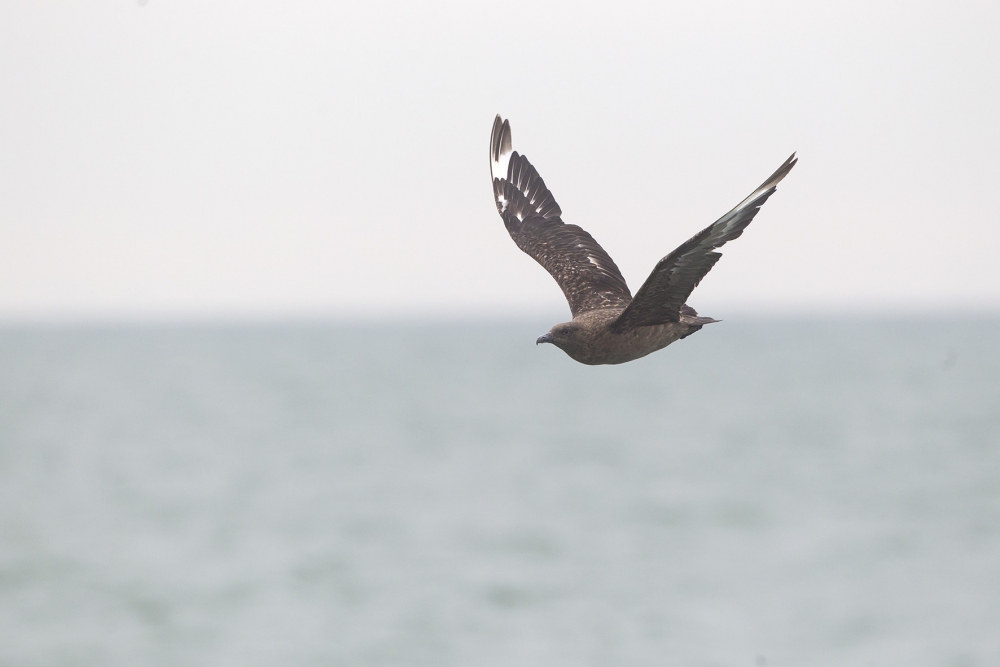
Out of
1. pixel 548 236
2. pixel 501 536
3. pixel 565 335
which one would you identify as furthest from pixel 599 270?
pixel 501 536

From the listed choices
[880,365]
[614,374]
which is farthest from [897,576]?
[880,365]

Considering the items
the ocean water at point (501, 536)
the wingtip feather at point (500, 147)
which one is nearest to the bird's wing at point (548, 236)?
the wingtip feather at point (500, 147)

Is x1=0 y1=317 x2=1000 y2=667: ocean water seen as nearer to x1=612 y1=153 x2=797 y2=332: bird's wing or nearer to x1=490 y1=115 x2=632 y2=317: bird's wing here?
x1=490 y1=115 x2=632 y2=317: bird's wing

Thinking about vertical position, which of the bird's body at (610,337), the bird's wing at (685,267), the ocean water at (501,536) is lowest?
the ocean water at (501,536)

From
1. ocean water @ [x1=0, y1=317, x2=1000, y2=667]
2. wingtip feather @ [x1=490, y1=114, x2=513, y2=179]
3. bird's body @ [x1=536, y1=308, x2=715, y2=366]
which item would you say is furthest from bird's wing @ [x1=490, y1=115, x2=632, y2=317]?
ocean water @ [x1=0, y1=317, x2=1000, y2=667]

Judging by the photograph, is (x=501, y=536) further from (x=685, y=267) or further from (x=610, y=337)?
(x=685, y=267)

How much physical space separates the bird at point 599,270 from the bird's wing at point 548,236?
0.03 feet

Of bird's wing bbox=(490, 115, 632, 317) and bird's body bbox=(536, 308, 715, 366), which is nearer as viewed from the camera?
bird's body bbox=(536, 308, 715, 366)

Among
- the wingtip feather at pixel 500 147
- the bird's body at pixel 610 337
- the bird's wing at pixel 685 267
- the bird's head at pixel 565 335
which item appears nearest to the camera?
the bird's wing at pixel 685 267

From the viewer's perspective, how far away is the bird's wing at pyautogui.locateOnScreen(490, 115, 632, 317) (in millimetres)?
11516

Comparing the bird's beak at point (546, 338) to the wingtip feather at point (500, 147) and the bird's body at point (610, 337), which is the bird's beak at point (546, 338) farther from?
the wingtip feather at point (500, 147)

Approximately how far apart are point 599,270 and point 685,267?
3.31m

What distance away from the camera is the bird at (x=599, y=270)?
8438 mm

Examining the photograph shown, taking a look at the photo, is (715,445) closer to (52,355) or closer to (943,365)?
(943,365)
